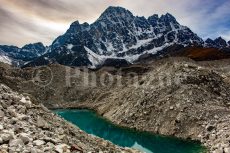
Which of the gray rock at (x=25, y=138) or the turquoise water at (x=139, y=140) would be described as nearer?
the gray rock at (x=25, y=138)

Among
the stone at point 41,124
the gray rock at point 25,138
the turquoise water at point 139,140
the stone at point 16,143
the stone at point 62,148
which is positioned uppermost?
the stone at point 41,124

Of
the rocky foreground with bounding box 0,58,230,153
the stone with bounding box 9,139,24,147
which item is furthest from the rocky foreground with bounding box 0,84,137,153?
the rocky foreground with bounding box 0,58,230,153

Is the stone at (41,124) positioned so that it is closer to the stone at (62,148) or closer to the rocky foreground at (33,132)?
the rocky foreground at (33,132)

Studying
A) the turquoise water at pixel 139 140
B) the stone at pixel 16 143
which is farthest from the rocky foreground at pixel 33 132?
the turquoise water at pixel 139 140

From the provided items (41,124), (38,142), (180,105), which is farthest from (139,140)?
(38,142)

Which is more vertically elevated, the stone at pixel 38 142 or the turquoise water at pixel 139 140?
the stone at pixel 38 142

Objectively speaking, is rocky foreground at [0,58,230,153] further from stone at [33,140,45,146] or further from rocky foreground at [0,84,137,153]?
stone at [33,140,45,146]

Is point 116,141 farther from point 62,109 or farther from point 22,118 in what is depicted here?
point 62,109

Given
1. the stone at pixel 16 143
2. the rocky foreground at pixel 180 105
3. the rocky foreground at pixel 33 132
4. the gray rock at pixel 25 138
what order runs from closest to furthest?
the stone at pixel 16 143 → the rocky foreground at pixel 33 132 → the gray rock at pixel 25 138 → the rocky foreground at pixel 180 105
